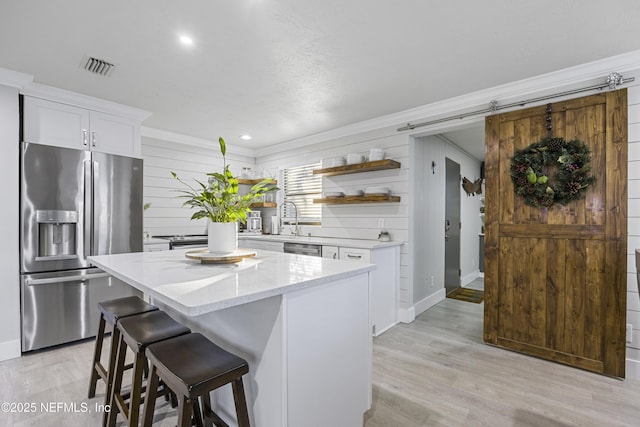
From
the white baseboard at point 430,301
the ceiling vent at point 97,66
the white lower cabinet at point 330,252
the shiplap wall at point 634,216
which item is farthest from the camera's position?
the white baseboard at point 430,301

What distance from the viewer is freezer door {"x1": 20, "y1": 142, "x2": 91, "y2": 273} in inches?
110

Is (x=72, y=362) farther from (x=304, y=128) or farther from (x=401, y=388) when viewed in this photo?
(x=304, y=128)

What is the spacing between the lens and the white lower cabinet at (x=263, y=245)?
13.8 ft

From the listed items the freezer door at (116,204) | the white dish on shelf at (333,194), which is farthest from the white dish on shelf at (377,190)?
the freezer door at (116,204)

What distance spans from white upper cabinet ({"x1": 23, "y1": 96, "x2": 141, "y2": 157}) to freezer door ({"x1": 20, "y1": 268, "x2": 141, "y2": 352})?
4.38 ft

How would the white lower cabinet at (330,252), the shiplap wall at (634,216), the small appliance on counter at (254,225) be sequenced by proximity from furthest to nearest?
1. the small appliance on counter at (254,225)
2. the white lower cabinet at (330,252)
3. the shiplap wall at (634,216)

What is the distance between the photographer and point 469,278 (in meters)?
5.91

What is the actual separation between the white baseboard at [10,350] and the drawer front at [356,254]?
3.15 meters

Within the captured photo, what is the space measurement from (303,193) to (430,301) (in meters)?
2.48

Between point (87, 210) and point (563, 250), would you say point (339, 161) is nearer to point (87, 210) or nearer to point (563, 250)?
point (563, 250)

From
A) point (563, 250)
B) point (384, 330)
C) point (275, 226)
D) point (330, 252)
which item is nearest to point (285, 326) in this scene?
point (330, 252)

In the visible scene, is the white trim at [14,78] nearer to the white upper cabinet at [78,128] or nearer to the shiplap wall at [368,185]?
the white upper cabinet at [78,128]

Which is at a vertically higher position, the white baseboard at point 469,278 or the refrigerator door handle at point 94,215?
the refrigerator door handle at point 94,215

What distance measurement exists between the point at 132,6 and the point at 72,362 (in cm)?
290
